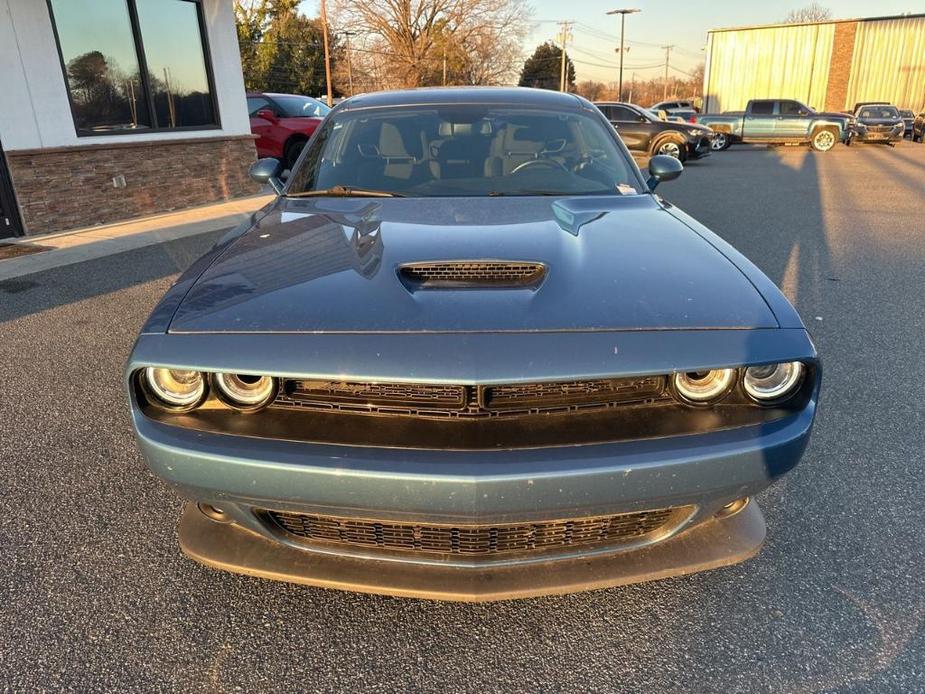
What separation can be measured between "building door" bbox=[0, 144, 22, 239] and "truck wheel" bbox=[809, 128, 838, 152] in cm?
2209

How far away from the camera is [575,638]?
1811mm

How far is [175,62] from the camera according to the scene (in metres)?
9.41

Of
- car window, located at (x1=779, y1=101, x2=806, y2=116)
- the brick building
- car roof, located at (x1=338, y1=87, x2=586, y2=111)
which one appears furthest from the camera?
car window, located at (x1=779, y1=101, x2=806, y2=116)

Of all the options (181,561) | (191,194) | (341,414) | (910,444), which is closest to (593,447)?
(341,414)

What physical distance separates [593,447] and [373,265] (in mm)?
832

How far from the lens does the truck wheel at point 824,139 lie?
20500mm

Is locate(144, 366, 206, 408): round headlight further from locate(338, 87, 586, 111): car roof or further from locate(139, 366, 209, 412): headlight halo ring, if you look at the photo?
locate(338, 87, 586, 111): car roof

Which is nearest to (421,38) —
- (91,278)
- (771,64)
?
(771,64)

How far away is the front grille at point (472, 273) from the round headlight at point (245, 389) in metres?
0.47

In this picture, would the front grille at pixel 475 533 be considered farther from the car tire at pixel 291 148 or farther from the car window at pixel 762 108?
the car window at pixel 762 108

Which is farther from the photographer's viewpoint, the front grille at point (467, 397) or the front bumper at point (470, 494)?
the front grille at point (467, 397)

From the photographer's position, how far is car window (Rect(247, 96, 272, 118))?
12.8m

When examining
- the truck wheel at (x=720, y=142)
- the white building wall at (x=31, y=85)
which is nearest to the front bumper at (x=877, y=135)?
the truck wheel at (x=720, y=142)

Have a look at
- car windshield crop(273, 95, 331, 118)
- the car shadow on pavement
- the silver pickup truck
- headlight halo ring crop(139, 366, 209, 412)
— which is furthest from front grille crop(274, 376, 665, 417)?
the silver pickup truck
